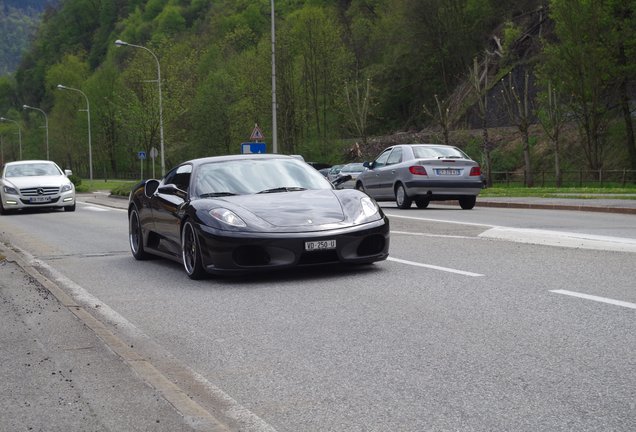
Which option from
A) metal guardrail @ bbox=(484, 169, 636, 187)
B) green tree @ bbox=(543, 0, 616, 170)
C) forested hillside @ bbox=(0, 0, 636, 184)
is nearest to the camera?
metal guardrail @ bbox=(484, 169, 636, 187)

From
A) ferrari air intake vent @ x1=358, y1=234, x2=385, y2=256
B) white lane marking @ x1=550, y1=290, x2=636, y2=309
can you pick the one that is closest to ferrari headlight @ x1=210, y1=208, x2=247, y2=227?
ferrari air intake vent @ x1=358, y1=234, x2=385, y2=256

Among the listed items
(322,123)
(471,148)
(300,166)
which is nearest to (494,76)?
(471,148)

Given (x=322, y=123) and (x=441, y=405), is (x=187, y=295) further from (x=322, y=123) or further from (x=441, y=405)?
(x=322, y=123)

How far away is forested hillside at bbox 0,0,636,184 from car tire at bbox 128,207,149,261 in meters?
35.8

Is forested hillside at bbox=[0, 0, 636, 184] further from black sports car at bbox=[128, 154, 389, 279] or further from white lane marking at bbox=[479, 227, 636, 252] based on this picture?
black sports car at bbox=[128, 154, 389, 279]

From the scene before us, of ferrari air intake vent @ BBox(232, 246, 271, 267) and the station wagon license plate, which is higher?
the station wagon license plate

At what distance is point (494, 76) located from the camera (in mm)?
67688

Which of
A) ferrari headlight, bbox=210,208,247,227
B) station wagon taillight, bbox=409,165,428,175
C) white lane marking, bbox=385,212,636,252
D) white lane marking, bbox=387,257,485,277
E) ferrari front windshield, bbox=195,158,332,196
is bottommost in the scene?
white lane marking, bbox=387,257,485,277

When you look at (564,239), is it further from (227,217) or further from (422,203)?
(422,203)

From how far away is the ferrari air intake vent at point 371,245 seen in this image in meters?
9.66

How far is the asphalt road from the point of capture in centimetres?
446

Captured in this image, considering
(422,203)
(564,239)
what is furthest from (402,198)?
(564,239)

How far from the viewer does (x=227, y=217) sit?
938cm

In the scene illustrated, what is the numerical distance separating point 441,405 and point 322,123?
71.0 metres
